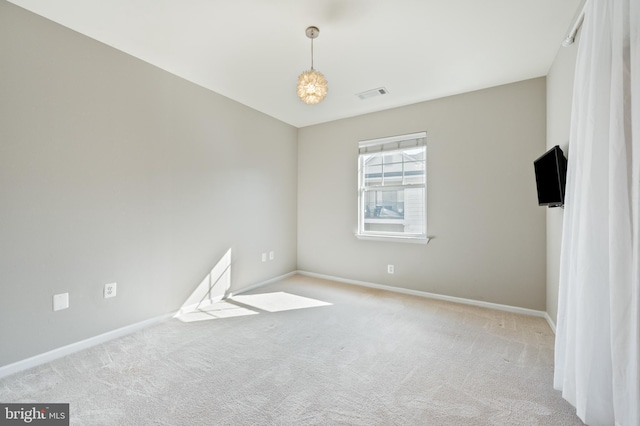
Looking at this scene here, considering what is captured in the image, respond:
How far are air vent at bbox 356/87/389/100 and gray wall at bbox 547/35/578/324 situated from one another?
163cm

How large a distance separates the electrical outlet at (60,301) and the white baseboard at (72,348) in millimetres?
315

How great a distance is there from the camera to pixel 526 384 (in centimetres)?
178

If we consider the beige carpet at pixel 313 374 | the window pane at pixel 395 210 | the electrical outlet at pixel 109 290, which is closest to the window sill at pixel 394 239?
the window pane at pixel 395 210

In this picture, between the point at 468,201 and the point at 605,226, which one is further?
the point at 468,201

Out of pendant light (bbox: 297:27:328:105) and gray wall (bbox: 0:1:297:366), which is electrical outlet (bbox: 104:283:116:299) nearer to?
gray wall (bbox: 0:1:297:366)

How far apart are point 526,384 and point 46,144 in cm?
387

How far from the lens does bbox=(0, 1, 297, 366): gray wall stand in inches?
75.2

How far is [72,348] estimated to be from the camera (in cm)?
214

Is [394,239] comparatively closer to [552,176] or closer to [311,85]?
[552,176]

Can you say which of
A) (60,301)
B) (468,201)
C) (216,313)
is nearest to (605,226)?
(468,201)

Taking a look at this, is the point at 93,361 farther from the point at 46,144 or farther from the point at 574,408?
the point at 574,408

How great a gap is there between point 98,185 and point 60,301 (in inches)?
38.3

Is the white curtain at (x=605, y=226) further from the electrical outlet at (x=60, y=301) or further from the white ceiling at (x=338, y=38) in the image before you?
the electrical outlet at (x=60, y=301)

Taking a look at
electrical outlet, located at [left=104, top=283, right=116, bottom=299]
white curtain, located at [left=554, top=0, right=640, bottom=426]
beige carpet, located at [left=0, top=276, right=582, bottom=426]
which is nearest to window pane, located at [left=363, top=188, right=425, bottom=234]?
beige carpet, located at [left=0, top=276, right=582, bottom=426]
